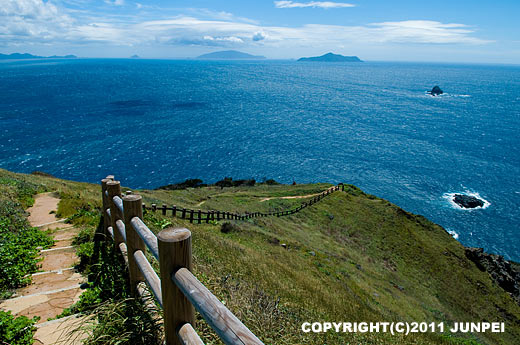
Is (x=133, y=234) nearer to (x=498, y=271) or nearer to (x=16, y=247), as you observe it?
(x=16, y=247)

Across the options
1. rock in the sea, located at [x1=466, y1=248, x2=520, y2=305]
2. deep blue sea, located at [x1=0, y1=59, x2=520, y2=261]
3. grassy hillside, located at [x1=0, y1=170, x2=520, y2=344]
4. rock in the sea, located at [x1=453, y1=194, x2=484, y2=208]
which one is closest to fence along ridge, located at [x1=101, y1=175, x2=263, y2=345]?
grassy hillside, located at [x1=0, y1=170, x2=520, y2=344]

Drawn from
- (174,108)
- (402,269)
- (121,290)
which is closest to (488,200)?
(402,269)

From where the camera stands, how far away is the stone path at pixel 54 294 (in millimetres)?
4300

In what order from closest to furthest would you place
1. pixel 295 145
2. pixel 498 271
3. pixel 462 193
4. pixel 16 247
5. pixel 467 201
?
pixel 16 247 → pixel 498 271 → pixel 467 201 → pixel 462 193 → pixel 295 145

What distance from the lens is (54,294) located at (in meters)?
5.47

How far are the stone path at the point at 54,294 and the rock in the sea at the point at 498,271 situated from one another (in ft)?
113

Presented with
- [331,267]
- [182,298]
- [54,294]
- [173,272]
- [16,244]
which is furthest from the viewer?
[331,267]

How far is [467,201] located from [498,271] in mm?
34392

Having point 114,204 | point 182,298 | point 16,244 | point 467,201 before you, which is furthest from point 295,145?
point 182,298

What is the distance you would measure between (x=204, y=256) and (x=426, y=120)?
12778 cm

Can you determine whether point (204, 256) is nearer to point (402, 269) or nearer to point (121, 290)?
point (121, 290)

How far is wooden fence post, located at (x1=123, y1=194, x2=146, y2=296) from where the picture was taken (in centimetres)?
467

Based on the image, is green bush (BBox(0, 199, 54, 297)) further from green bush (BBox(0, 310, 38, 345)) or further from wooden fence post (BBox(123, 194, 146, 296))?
wooden fence post (BBox(123, 194, 146, 296))

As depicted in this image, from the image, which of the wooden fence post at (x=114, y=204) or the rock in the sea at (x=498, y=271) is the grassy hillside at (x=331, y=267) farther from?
the wooden fence post at (x=114, y=204)
